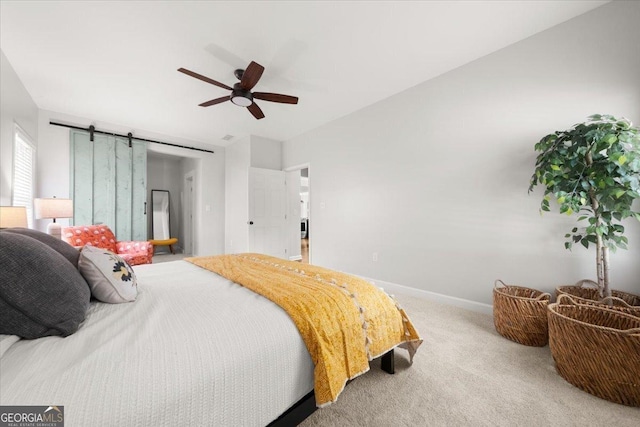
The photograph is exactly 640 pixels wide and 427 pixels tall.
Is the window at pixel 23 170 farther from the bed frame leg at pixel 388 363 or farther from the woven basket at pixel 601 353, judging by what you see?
the woven basket at pixel 601 353

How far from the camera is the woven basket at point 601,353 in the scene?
1244 mm

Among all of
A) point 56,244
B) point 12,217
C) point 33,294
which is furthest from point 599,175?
point 12,217

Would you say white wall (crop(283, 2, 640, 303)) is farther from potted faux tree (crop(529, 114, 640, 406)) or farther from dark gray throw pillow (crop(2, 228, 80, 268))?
dark gray throw pillow (crop(2, 228, 80, 268))

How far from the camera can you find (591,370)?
1.34 m

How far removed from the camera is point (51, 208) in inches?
113

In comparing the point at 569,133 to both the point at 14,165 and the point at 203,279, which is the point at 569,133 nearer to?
the point at 203,279

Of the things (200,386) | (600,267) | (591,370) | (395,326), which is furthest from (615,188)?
(200,386)

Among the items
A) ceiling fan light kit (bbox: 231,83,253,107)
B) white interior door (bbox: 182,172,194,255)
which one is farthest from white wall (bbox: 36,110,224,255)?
ceiling fan light kit (bbox: 231,83,253,107)

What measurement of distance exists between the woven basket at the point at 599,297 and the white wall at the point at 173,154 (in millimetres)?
5515

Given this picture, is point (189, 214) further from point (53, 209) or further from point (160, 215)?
point (53, 209)

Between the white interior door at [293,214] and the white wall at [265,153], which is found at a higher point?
the white wall at [265,153]

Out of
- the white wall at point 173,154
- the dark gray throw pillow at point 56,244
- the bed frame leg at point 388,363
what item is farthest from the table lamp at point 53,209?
the bed frame leg at point 388,363

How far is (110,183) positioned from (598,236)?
616cm

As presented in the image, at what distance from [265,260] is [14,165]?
2.99 metres
